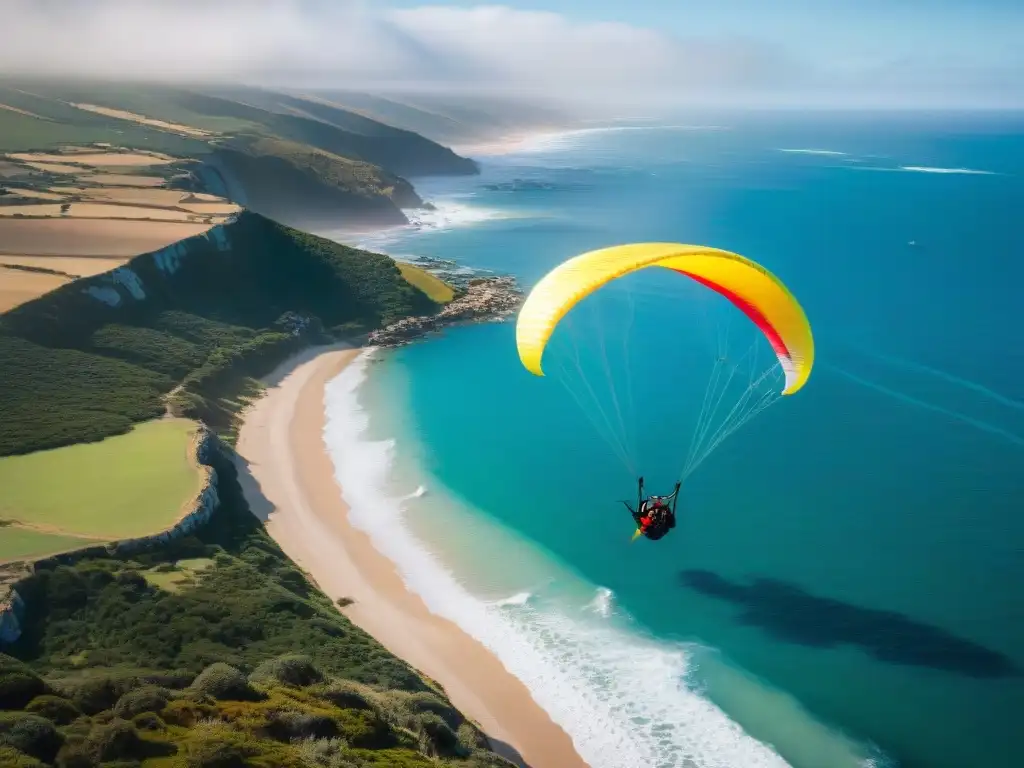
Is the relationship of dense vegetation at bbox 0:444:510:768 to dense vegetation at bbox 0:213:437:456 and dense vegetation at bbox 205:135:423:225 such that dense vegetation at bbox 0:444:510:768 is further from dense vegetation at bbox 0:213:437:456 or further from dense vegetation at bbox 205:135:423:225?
dense vegetation at bbox 205:135:423:225

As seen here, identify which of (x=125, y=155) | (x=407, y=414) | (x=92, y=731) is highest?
(x=125, y=155)

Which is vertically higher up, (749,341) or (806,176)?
(806,176)

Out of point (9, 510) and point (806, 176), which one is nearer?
point (9, 510)

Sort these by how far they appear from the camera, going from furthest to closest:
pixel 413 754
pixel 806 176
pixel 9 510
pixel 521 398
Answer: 1. pixel 806 176
2. pixel 521 398
3. pixel 9 510
4. pixel 413 754

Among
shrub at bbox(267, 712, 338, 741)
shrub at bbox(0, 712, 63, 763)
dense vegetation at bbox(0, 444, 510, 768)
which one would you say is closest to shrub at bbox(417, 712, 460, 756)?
dense vegetation at bbox(0, 444, 510, 768)

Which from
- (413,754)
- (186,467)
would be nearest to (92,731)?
(413,754)

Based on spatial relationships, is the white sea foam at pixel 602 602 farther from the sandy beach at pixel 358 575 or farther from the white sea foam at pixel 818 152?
the white sea foam at pixel 818 152

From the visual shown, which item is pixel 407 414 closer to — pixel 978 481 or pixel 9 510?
pixel 9 510
